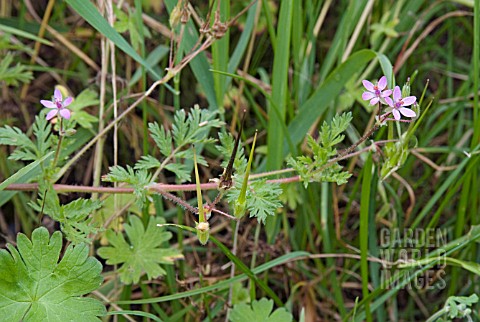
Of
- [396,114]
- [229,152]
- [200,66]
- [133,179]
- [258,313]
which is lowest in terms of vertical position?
[258,313]

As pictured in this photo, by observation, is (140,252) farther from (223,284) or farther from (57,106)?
(57,106)

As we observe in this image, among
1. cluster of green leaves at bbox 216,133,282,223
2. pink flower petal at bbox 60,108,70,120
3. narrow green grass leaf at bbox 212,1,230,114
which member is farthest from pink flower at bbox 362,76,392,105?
pink flower petal at bbox 60,108,70,120

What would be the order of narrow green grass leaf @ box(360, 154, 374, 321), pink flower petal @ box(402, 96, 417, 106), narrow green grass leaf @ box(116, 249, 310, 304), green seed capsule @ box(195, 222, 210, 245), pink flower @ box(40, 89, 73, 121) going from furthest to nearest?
narrow green grass leaf @ box(360, 154, 374, 321), narrow green grass leaf @ box(116, 249, 310, 304), pink flower @ box(40, 89, 73, 121), pink flower petal @ box(402, 96, 417, 106), green seed capsule @ box(195, 222, 210, 245)

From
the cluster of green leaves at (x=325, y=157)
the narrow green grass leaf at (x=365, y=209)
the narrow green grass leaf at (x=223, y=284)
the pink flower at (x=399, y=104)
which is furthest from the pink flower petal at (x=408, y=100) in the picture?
the narrow green grass leaf at (x=223, y=284)

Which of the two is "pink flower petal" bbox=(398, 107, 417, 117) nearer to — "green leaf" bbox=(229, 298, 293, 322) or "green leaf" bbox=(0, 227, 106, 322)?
"green leaf" bbox=(229, 298, 293, 322)

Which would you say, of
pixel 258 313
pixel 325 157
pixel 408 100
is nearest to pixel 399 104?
pixel 408 100

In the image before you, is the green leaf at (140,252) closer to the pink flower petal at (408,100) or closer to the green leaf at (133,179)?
the green leaf at (133,179)

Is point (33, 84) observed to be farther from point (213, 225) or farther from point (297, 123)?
point (297, 123)
